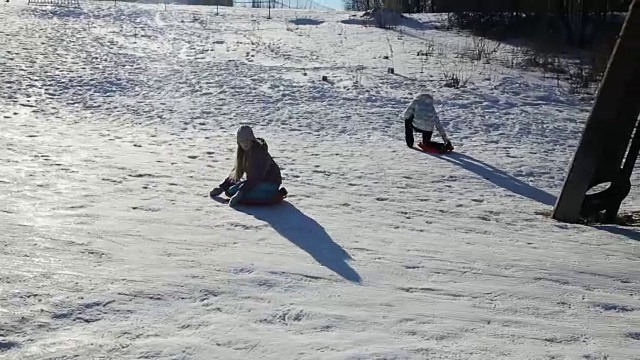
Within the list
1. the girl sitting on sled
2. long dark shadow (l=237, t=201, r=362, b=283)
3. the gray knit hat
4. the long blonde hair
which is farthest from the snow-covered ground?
the gray knit hat

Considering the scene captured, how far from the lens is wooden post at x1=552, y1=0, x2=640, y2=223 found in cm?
791

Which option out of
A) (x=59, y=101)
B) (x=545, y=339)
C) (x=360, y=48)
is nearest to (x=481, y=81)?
(x=360, y=48)

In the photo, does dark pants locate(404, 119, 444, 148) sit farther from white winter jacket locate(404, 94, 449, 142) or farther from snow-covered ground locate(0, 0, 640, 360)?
snow-covered ground locate(0, 0, 640, 360)

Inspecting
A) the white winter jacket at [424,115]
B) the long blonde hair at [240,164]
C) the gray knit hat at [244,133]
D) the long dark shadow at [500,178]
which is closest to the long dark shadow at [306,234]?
the long blonde hair at [240,164]

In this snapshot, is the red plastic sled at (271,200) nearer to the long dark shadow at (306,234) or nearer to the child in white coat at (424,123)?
the long dark shadow at (306,234)

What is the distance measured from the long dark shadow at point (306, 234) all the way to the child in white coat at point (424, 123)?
4.26 meters

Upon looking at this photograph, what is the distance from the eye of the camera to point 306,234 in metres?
6.75

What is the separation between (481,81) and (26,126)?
10.5 meters

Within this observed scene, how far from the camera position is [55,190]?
7.84 meters

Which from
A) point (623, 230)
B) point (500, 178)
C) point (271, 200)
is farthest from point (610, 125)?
point (271, 200)

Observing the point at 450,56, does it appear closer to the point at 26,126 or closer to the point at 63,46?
the point at 63,46

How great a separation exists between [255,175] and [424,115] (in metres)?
4.63

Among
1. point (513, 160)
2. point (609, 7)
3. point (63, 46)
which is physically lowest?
point (513, 160)

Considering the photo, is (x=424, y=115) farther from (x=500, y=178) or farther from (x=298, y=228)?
(x=298, y=228)
